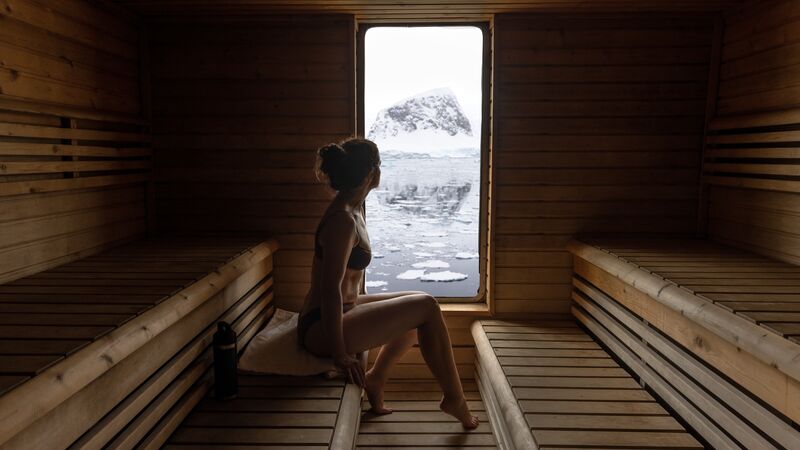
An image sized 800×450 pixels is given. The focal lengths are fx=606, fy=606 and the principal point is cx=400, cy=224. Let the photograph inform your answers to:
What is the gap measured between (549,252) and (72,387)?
2.75 meters

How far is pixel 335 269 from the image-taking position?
7.65 ft

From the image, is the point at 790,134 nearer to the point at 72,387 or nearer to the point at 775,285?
the point at 775,285

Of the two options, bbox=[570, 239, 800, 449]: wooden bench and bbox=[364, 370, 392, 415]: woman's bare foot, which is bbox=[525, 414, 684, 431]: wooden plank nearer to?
bbox=[570, 239, 800, 449]: wooden bench

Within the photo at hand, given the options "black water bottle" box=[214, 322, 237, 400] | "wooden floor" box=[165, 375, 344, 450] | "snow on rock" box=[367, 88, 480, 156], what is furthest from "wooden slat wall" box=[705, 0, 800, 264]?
"black water bottle" box=[214, 322, 237, 400]

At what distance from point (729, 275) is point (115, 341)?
2.32m

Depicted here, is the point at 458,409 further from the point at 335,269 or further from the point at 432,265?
the point at 432,265

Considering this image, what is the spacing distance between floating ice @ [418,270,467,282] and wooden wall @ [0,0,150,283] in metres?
2.06

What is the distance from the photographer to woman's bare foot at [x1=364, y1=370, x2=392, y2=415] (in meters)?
2.90

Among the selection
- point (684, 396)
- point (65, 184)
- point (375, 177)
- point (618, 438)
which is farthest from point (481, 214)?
point (65, 184)

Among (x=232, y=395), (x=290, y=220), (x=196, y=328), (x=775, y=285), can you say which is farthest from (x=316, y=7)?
(x=775, y=285)

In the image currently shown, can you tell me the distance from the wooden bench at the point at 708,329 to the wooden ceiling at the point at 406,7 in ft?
4.25

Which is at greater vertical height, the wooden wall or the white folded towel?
the wooden wall

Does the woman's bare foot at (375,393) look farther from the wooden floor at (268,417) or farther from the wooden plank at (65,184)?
the wooden plank at (65,184)

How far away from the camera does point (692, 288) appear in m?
2.27
